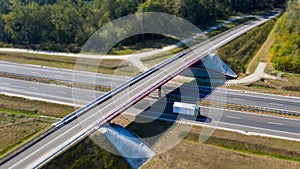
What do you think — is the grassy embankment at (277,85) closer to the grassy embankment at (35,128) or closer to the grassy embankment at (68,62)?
the grassy embankment at (68,62)

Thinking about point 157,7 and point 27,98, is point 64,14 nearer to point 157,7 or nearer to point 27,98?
point 157,7

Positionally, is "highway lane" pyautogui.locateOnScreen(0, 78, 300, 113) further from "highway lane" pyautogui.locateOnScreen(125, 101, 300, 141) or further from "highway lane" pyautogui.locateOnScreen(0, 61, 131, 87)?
"highway lane" pyautogui.locateOnScreen(0, 61, 131, 87)

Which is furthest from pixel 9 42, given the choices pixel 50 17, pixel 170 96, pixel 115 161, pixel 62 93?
pixel 115 161

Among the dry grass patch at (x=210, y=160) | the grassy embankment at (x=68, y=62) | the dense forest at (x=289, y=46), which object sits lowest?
the dry grass patch at (x=210, y=160)

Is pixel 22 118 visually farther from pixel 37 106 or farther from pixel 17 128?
pixel 37 106

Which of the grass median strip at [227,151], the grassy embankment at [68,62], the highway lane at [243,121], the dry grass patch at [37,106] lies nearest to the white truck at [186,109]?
the highway lane at [243,121]

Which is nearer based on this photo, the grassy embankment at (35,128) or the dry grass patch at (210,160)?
the grassy embankment at (35,128)
